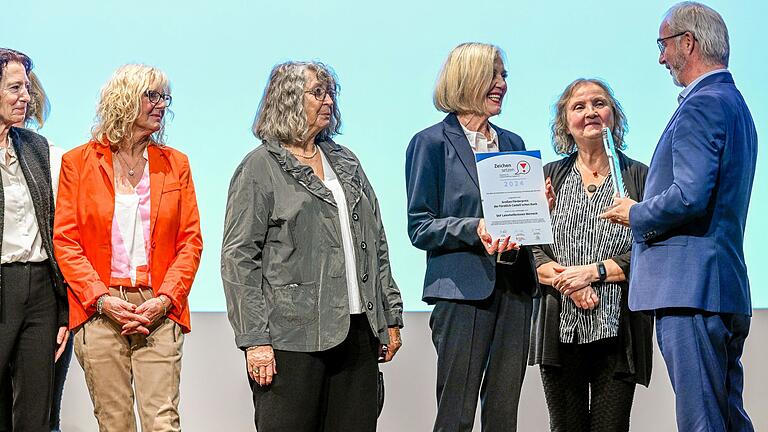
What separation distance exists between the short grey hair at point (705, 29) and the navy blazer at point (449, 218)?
765mm

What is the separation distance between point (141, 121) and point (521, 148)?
129 centimetres

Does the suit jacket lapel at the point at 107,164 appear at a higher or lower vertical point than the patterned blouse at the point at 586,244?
higher

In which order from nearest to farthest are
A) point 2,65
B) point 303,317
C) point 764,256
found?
point 303,317
point 2,65
point 764,256

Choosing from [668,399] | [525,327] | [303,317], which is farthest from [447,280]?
[668,399]

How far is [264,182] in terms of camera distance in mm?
2887

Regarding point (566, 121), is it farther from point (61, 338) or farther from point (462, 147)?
point (61, 338)

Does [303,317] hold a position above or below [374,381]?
above

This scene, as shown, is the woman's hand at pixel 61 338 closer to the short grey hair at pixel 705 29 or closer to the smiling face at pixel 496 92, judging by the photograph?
the smiling face at pixel 496 92

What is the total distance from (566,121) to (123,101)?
5.39ft

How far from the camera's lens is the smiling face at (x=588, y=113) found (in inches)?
144

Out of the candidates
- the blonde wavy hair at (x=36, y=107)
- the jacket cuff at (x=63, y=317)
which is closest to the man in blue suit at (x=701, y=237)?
the jacket cuff at (x=63, y=317)

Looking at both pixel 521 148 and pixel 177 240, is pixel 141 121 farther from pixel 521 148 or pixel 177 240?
pixel 521 148

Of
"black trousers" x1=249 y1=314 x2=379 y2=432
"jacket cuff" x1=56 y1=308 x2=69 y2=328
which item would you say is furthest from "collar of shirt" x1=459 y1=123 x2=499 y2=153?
"jacket cuff" x1=56 y1=308 x2=69 y2=328

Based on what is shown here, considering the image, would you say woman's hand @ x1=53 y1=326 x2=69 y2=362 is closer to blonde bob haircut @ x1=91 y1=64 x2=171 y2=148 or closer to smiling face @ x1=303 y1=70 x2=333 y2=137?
blonde bob haircut @ x1=91 y1=64 x2=171 y2=148
